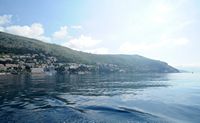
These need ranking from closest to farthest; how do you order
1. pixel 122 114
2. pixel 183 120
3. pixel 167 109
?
pixel 183 120 < pixel 122 114 < pixel 167 109

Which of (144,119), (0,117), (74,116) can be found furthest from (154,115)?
(0,117)

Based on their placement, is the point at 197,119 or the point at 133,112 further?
the point at 133,112

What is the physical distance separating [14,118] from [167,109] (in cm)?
2709

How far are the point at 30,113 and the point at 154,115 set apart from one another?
20.3 metres

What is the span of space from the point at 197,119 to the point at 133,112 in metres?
10.1

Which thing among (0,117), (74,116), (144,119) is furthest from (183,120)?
(0,117)

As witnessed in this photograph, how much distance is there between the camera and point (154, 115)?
1385 inches

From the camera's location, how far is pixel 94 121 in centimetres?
3078

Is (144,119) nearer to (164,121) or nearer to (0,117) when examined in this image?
(164,121)

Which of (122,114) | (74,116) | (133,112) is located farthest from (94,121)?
(133,112)

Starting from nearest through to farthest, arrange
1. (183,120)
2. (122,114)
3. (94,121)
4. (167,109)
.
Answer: (94,121)
(183,120)
(122,114)
(167,109)

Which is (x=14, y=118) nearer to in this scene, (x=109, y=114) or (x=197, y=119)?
(x=109, y=114)

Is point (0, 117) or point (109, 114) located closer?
point (0, 117)

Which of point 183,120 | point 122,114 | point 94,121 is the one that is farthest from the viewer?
point 122,114
